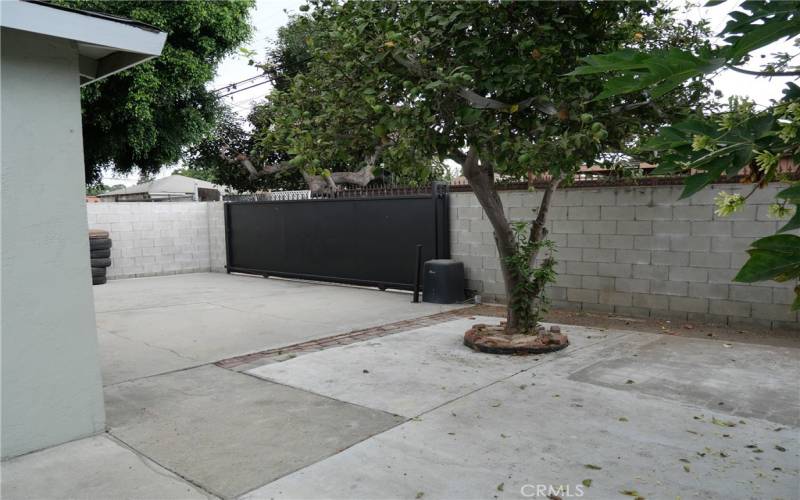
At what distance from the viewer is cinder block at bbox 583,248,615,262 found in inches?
286

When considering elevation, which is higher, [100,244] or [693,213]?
[693,213]

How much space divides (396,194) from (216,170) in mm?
12999

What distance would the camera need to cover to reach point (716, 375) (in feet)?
15.3

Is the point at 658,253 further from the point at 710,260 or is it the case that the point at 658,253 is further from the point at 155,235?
the point at 155,235

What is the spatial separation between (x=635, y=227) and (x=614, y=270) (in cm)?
60

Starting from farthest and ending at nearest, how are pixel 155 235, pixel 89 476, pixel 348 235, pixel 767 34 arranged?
pixel 155 235, pixel 348 235, pixel 89 476, pixel 767 34

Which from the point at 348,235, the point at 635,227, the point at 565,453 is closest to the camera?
the point at 565,453

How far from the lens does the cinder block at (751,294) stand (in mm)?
6105

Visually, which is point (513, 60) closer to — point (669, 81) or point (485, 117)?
point (485, 117)

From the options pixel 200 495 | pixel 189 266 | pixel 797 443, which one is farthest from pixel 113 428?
pixel 189 266

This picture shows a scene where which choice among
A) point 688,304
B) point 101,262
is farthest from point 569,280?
point 101,262

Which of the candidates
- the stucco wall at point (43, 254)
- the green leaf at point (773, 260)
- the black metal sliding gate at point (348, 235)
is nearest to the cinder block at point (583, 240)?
the black metal sliding gate at point (348, 235)

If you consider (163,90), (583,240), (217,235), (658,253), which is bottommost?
(217,235)

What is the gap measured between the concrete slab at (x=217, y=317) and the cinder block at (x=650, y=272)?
267cm
